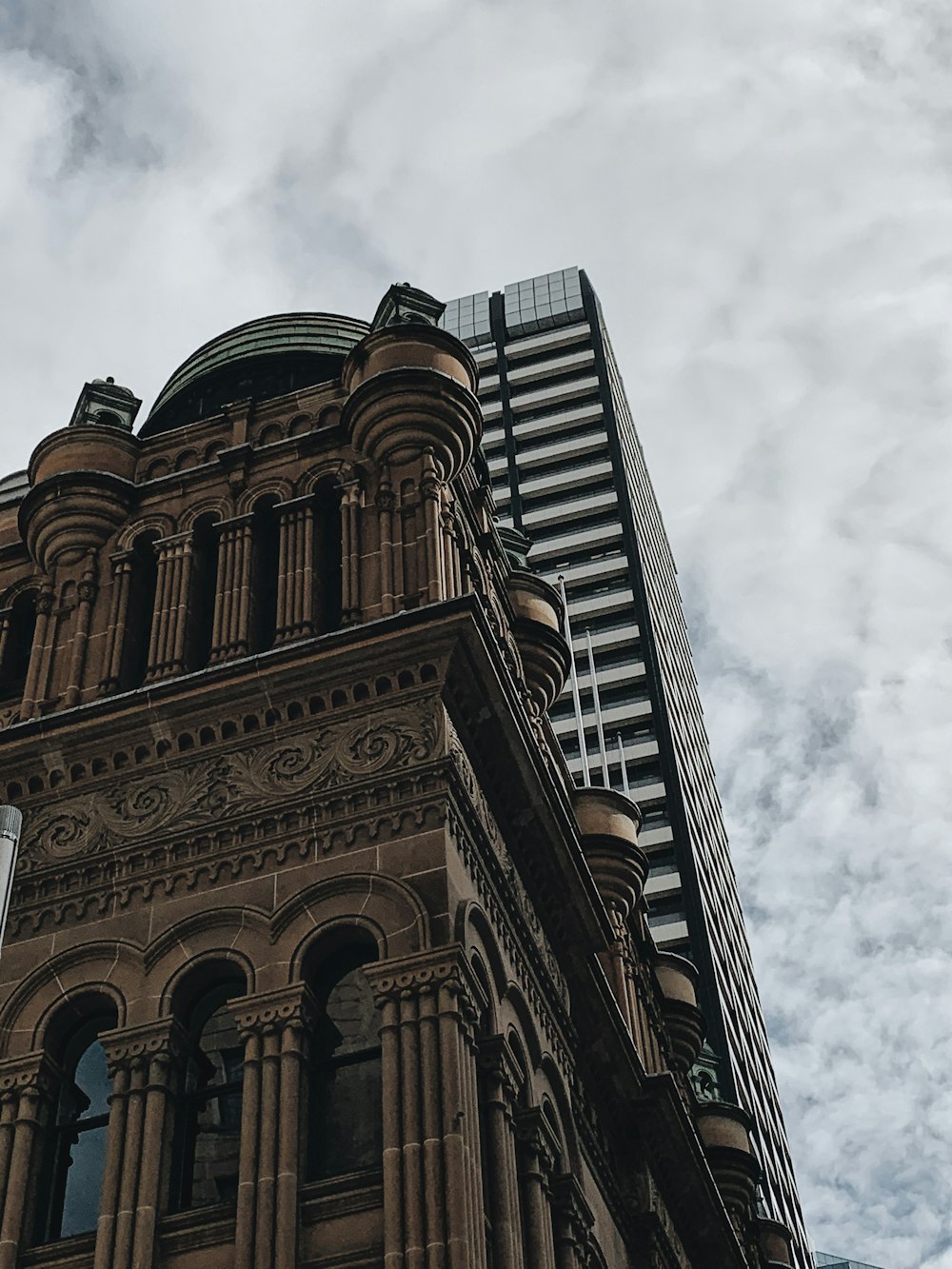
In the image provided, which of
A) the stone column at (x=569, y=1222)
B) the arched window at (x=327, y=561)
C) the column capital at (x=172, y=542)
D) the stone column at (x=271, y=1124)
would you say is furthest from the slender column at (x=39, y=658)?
the stone column at (x=569, y=1222)

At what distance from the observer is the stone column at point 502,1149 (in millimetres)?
21703

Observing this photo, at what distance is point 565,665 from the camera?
37219mm

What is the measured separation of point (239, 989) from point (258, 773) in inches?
128

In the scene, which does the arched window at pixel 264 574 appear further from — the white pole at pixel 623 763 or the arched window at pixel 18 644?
the white pole at pixel 623 763

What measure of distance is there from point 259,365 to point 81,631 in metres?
10.1

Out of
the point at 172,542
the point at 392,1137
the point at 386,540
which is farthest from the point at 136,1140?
the point at 172,542

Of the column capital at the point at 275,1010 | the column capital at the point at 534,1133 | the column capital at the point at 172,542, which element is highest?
the column capital at the point at 172,542

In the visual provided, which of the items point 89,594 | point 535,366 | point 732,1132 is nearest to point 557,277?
point 535,366

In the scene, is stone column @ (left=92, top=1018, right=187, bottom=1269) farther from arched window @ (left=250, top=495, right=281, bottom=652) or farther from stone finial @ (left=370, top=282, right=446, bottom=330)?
stone finial @ (left=370, top=282, right=446, bottom=330)

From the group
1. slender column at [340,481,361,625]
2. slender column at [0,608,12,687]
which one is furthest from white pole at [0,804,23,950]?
slender column at [0,608,12,687]

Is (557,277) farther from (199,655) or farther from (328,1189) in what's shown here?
(328,1189)

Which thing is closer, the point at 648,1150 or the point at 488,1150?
the point at 488,1150

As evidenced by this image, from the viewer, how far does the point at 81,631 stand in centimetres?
3003

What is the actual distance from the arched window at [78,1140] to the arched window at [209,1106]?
3.27 ft
